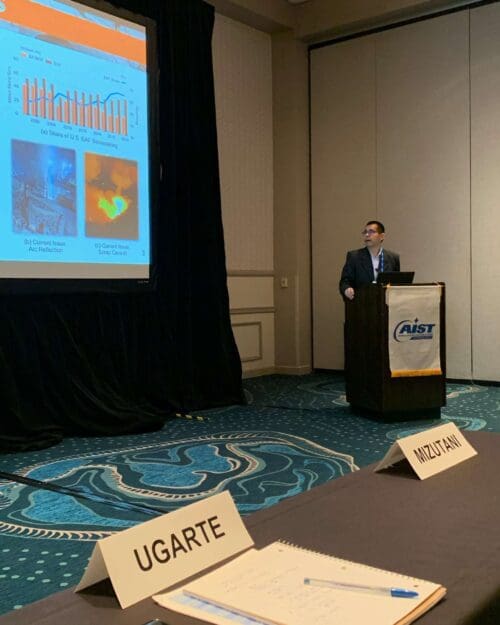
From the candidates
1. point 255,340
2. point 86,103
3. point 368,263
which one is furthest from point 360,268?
point 86,103

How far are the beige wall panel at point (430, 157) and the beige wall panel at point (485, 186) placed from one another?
0.06 m

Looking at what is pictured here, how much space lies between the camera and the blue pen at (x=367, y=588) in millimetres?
610

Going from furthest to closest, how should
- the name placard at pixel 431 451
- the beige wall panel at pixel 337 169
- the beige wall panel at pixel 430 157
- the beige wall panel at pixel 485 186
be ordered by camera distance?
the beige wall panel at pixel 337 169 < the beige wall panel at pixel 430 157 < the beige wall panel at pixel 485 186 < the name placard at pixel 431 451

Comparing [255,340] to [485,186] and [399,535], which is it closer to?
[485,186]

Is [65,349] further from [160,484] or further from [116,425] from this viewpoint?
[160,484]

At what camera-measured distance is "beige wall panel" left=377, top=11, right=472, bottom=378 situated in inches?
218

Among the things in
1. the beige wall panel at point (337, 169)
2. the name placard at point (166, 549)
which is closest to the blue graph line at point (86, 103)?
A: the beige wall panel at point (337, 169)

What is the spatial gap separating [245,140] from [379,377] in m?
2.80

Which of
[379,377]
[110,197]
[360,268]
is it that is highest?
[110,197]

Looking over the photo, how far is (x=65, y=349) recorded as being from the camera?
3900 mm

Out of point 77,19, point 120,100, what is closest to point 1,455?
point 120,100

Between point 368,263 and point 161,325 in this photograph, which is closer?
point 161,325

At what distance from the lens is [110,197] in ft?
12.7

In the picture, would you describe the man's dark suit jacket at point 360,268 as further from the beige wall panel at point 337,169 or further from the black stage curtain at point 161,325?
the beige wall panel at point 337,169
